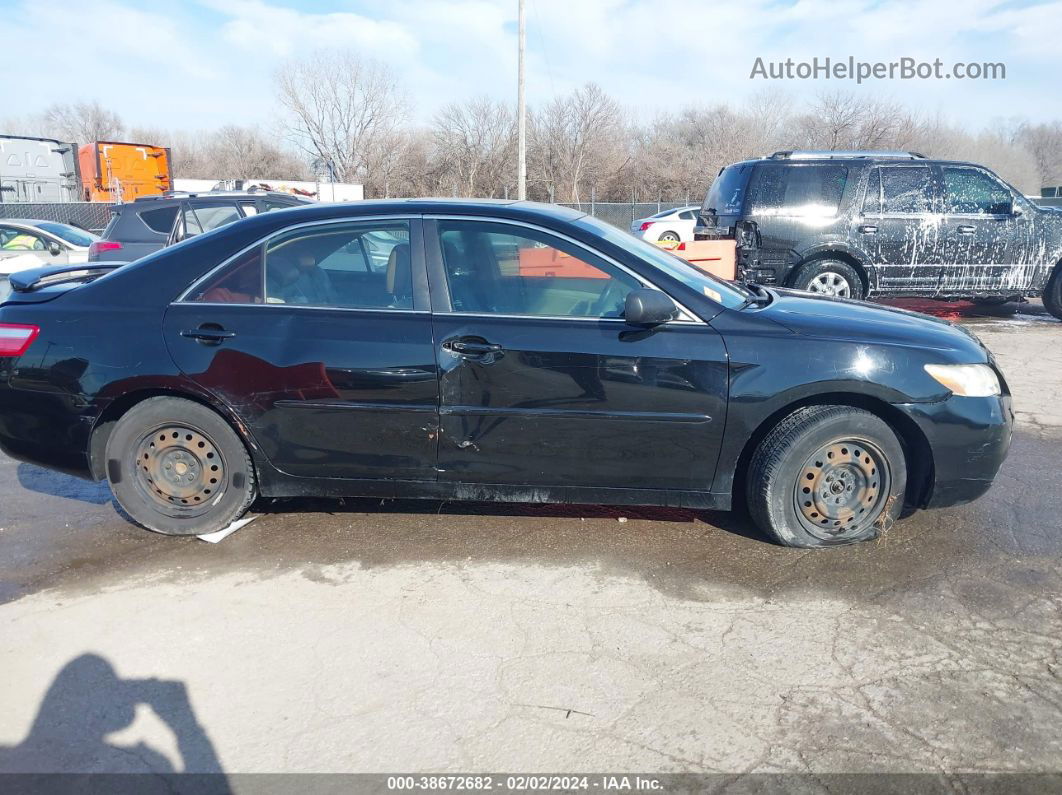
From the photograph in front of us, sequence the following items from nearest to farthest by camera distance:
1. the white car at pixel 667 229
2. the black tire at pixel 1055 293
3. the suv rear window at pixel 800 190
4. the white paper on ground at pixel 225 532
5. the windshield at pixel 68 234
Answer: the white paper on ground at pixel 225 532, the suv rear window at pixel 800 190, the black tire at pixel 1055 293, the windshield at pixel 68 234, the white car at pixel 667 229

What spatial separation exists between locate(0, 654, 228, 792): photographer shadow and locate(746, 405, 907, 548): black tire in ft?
8.33

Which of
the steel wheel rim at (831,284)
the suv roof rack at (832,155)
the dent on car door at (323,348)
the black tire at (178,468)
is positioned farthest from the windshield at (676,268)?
the suv roof rack at (832,155)

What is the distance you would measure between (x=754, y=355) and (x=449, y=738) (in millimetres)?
2102

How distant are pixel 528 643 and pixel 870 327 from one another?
2.18 meters

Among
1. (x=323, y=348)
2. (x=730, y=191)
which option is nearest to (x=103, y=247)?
(x=730, y=191)

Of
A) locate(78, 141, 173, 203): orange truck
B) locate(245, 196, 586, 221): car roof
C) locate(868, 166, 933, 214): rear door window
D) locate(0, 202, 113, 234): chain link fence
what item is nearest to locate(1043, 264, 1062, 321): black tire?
locate(868, 166, 933, 214): rear door window

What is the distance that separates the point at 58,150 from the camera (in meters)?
27.5

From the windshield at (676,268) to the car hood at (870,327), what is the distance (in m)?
0.20

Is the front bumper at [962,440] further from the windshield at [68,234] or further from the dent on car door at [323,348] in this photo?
the windshield at [68,234]

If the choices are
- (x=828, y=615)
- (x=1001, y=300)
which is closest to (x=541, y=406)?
(x=828, y=615)

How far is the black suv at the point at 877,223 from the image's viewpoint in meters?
9.36

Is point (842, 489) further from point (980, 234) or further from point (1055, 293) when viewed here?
point (1055, 293)

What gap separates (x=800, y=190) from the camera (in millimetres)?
9383

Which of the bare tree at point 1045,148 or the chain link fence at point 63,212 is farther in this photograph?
the bare tree at point 1045,148
